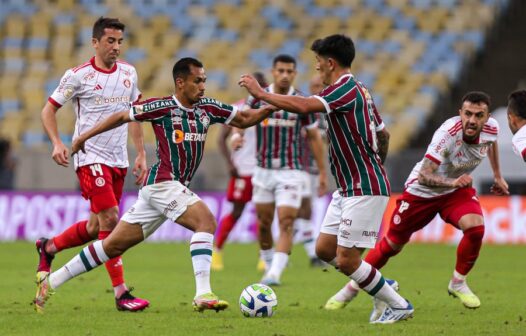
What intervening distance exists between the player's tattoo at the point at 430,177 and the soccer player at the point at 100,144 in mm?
2503

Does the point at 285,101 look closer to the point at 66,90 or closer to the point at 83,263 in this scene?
the point at 83,263

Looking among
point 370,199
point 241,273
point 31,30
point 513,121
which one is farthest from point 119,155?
point 31,30

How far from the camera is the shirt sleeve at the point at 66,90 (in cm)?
995

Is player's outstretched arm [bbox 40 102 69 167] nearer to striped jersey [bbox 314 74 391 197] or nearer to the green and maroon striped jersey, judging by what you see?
the green and maroon striped jersey

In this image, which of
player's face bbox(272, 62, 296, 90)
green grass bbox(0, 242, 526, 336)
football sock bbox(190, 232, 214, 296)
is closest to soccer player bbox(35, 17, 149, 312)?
green grass bbox(0, 242, 526, 336)

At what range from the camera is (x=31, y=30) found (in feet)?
92.6

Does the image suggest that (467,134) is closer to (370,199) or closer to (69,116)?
(370,199)

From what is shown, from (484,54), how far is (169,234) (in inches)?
399

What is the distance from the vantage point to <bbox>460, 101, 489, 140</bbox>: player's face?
9.98m

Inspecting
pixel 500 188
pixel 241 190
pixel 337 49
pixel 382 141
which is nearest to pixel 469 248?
pixel 500 188

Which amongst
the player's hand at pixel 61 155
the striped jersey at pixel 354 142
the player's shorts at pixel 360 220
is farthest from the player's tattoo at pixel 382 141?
the player's hand at pixel 61 155

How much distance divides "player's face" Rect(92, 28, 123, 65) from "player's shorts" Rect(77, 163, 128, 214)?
0.98 metres

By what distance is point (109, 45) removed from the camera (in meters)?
10.1

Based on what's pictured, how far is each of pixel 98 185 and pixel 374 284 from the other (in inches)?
108
